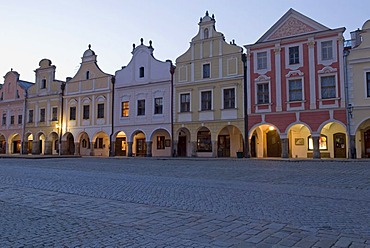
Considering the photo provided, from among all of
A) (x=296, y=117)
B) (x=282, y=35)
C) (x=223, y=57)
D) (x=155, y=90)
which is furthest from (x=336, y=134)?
(x=155, y=90)

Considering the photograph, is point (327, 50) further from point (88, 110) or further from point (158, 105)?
point (88, 110)

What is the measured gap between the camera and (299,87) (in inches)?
1122

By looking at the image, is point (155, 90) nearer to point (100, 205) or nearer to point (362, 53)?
point (362, 53)

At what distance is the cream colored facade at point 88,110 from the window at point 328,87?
20.7 m

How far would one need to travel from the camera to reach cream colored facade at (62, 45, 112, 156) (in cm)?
3834

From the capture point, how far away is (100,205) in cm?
750

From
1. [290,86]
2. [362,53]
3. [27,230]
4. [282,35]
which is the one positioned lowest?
[27,230]

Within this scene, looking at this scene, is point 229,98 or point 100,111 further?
point 100,111

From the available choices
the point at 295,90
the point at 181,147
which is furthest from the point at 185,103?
the point at 295,90

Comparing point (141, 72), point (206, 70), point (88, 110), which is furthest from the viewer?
point (88, 110)

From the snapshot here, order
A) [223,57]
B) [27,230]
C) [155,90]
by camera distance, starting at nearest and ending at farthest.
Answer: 1. [27,230]
2. [223,57]
3. [155,90]

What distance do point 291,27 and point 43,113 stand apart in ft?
97.2

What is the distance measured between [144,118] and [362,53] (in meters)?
19.5

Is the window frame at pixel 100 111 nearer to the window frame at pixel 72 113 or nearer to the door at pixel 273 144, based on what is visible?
the window frame at pixel 72 113
